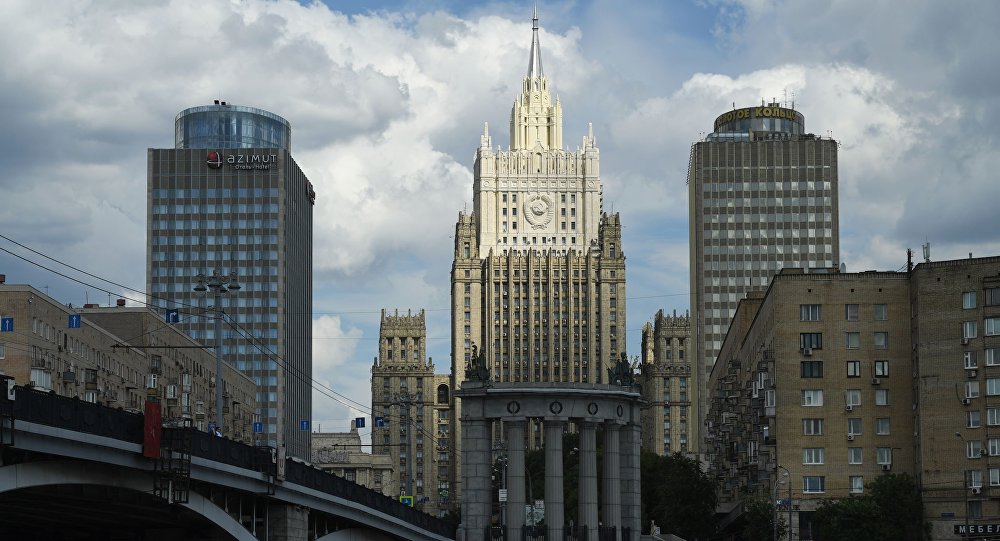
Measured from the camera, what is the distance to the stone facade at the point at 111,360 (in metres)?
108

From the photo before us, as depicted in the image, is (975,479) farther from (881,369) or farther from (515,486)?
(515,486)

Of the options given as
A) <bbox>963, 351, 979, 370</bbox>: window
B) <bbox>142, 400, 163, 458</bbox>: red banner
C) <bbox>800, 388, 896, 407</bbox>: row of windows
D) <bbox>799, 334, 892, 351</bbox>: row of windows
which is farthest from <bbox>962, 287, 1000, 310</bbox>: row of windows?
<bbox>142, 400, 163, 458</bbox>: red banner

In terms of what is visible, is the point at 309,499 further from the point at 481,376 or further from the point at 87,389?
the point at 87,389

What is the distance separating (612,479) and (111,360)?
50.5 m

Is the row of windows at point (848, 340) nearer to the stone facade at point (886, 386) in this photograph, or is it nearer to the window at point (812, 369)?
the stone facade at point (886, 386)

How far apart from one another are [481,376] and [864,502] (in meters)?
28.6

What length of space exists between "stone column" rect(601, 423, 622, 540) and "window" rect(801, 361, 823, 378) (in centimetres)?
2573

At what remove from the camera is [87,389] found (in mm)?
118188

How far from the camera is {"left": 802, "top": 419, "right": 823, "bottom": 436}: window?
362 ft

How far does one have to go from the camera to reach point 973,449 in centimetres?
10450

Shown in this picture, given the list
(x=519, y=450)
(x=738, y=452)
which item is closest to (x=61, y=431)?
(x=519, y=450)

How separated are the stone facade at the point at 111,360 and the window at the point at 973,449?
47264mm

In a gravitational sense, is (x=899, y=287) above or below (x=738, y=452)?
above

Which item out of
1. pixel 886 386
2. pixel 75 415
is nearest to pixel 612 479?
pixel 886 386
